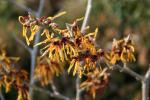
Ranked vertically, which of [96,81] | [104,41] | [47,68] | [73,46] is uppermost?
[104,41]

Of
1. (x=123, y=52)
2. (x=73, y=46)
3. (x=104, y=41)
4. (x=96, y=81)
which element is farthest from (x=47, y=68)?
(x=104, y=41)

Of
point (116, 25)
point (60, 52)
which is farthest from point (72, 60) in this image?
point (116, 25)

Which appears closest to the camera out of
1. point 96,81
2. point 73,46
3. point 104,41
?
point 73,46

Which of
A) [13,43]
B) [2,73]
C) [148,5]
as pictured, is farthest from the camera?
[13,43]

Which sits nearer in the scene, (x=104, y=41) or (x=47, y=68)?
(x=47, y=68)

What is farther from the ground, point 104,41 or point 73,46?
point 104,41

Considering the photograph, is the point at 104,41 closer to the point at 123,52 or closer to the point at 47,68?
the point at 47,68

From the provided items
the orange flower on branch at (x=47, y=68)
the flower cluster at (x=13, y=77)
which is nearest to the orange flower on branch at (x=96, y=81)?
the orange flower on branch at (x=47, y=68)

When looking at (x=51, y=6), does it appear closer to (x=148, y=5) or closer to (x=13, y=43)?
(x=13, y=43)

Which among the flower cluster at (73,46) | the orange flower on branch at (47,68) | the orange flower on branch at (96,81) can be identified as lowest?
the flower cluster at (73,46)

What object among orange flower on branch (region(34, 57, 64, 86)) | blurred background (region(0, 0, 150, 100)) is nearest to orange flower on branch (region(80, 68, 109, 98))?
orange flower on branch (region(34, 57, 64, 86))

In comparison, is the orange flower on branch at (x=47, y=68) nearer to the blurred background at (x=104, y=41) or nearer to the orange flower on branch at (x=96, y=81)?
the orange flower on branch at (x=96, y=81)
